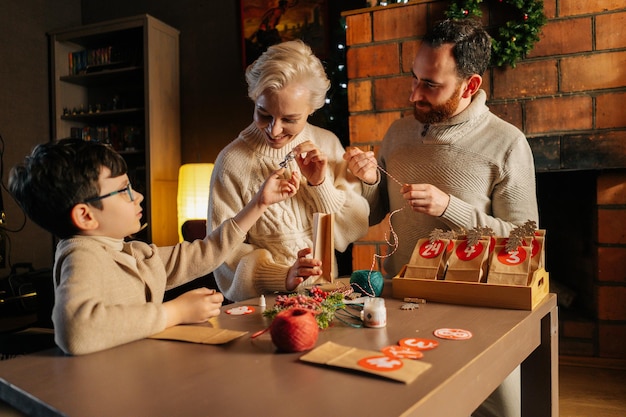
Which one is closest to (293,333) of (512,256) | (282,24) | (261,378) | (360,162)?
(261,378)

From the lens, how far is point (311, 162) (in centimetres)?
141

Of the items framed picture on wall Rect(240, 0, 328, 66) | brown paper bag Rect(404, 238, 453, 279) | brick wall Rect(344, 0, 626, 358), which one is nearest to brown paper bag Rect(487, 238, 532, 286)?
brown paper bag Rect(404, 238, 453, 279)

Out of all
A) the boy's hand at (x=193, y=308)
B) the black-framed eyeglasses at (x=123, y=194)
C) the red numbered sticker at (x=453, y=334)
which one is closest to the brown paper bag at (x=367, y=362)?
the red numbered sticker at (x=453, y=334)

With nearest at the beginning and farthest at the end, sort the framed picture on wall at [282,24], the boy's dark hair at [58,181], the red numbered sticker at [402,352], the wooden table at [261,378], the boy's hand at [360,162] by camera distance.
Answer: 1. the wooden table at [261,378]
2. the red numbered sticker at [402,352]
3. the boy's dark hair at [58,181]
4. the boy's hand at [360,162]
5. the framed picture on wall at [282,24]

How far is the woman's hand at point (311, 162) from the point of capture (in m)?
1.39

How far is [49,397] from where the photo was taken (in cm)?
69

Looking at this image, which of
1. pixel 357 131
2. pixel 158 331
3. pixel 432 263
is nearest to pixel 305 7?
pixel 357 131

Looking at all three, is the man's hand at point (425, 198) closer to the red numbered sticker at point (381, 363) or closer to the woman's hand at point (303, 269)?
the woman's hand at point (303, 269)

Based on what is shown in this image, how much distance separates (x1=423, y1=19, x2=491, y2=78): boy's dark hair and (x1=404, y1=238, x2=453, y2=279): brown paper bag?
1.88 feet

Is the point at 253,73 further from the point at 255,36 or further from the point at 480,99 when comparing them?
the point at 255,36

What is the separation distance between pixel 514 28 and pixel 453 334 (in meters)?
1.84

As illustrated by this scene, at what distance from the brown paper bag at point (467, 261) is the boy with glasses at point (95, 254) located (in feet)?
1.77

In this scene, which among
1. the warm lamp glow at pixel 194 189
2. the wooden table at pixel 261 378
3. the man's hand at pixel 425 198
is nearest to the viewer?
the wooden table at pixel 261 378

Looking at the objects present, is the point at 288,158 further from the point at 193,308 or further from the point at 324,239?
the point at 193,308
